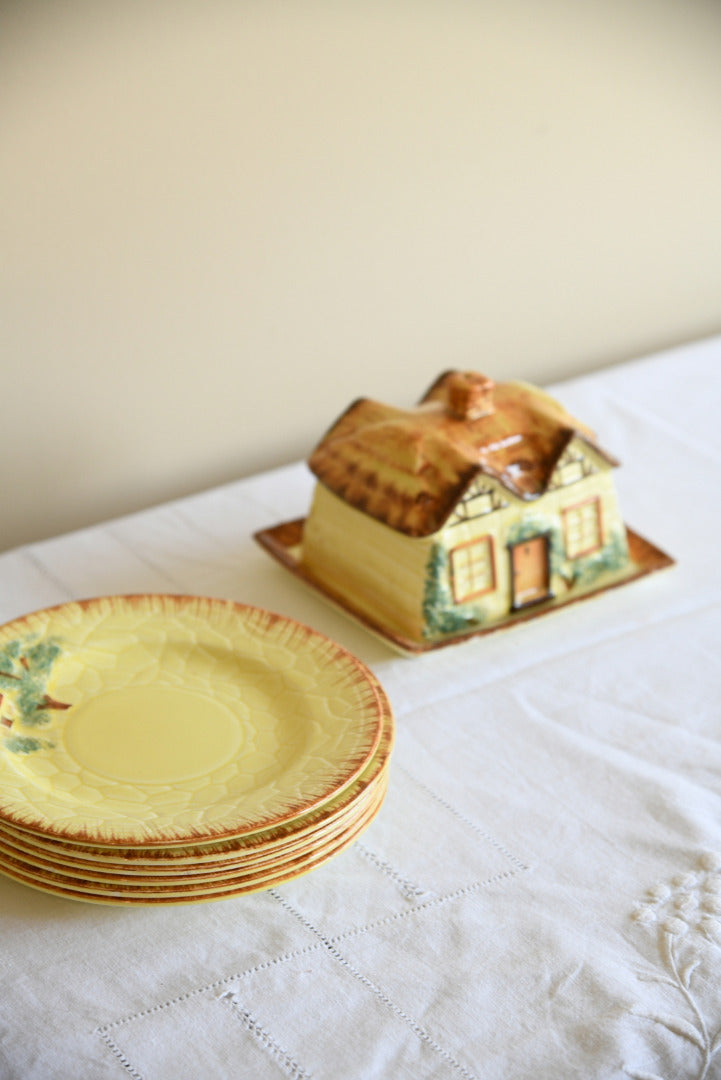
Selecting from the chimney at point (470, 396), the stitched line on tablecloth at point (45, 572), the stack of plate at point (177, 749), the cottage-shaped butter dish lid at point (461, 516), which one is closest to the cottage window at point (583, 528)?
the cottage-shaped butter dish lid at point (461, 516)

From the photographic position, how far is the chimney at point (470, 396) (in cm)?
108

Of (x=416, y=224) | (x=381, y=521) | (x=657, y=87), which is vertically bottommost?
(x=381, y=521)

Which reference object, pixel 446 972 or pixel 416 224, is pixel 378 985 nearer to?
pixel 446 972

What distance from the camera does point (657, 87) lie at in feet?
5.55

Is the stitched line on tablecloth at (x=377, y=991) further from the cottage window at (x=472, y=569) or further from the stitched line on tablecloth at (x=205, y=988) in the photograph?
the cottage window at (x=472, y=569)

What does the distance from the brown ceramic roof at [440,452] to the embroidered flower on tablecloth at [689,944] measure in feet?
1.14

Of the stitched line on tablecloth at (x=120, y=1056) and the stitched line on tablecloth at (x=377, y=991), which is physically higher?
the stitched line on tablecloth at (x=120, y=1056)

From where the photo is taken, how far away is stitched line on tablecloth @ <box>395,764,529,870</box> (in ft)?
2.80

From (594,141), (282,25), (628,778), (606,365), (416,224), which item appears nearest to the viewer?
(628,778)

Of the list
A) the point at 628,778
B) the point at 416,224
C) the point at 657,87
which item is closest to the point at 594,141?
the point at 657,87

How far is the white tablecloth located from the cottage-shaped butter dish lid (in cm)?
3

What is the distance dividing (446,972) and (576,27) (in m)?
1.26

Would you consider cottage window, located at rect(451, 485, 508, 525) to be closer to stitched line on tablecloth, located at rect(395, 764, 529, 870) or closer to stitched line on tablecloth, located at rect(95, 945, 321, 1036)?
stitched line on tablecloth, located at rect(395, 764, 529, 870)

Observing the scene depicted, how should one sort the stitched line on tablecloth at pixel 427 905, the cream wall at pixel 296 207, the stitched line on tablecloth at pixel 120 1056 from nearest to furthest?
the stitched line on tablecloth at pixel 120 1056 → the stitched line on tablecloth at pixel 427 905 → the cream wall at pixel 296 207
